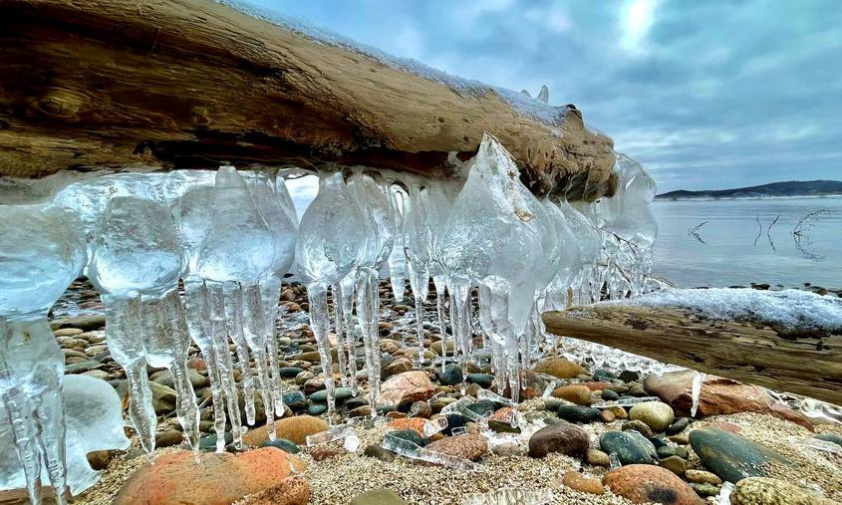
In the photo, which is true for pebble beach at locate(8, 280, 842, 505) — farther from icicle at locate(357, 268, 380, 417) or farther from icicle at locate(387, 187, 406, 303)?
icicle at locate(387, 187, 406, 303)

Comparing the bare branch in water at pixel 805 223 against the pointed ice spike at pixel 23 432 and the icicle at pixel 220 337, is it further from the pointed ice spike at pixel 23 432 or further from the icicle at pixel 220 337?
the pointed ice spike at pixel 23 432

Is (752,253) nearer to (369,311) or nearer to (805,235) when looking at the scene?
(805,235)

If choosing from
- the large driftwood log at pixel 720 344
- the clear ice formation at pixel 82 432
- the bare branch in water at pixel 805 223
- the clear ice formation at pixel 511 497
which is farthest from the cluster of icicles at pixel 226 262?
the bare branch in water at pixel 805 223

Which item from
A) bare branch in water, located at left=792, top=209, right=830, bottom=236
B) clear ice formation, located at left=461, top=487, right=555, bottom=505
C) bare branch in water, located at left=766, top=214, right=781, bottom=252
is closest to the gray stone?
clear ice formation, located at left=461, top=487, right=555, bottom=505

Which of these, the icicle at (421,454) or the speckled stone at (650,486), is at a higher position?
the icicle at (421,454)

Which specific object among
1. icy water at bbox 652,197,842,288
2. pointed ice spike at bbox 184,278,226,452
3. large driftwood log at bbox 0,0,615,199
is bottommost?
icy water at bbox 652,197,842,288

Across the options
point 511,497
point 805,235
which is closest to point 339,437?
point 511,497
